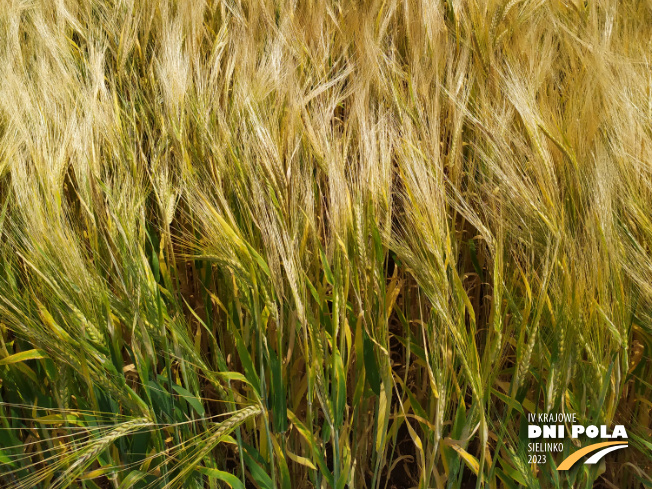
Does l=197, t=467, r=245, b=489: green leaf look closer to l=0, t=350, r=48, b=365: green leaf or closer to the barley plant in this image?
the barley plant

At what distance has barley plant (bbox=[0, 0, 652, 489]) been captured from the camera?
2.12 feet

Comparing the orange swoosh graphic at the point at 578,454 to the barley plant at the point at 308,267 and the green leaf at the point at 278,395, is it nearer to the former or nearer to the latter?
the barley plant at the point at 308,267

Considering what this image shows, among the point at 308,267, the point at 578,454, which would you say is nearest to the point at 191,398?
the point at 308,267

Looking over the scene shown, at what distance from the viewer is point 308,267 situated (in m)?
0.72

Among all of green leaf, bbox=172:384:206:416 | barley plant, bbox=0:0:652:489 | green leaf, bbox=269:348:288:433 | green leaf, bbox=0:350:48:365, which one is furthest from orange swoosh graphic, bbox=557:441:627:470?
green leaf, bbox=0:350:48:365

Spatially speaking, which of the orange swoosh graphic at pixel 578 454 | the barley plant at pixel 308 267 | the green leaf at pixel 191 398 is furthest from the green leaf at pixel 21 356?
the orange swoosh graphic at pixel 578 454

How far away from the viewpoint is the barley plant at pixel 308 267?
65cm

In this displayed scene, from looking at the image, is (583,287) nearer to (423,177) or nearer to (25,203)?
(423,177)

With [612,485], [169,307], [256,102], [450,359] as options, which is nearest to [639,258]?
[450,359]

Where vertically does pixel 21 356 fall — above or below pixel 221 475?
above

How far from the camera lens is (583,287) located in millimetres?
641

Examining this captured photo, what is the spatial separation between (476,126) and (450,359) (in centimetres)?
37

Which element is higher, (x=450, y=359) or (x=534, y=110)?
(x=534, y=110)

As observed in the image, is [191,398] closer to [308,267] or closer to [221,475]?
[221,475]
